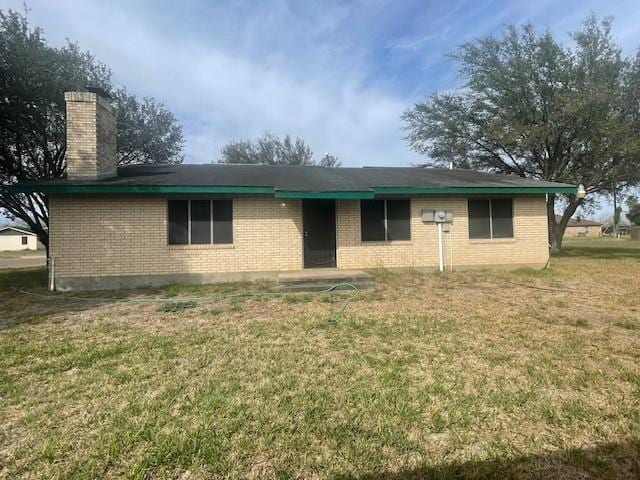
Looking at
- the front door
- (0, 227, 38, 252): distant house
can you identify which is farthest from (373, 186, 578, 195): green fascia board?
(0, 227, 38, 252): distant house

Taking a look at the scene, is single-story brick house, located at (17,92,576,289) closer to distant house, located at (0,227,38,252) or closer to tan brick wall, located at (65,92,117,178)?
tan brick wall, located at (65,92,117,178)

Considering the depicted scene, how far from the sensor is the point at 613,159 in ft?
52.7

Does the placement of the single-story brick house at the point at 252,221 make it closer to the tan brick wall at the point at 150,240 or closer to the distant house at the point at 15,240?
the tan brick wall at the point at 150,240

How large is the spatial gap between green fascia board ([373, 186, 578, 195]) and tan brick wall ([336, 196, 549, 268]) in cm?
42

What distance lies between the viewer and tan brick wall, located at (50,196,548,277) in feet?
27.5

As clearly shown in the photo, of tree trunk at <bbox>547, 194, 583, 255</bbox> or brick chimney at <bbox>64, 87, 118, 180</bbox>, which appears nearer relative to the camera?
brick chimney at <bbox>64, 87, 118, 180</bbox>

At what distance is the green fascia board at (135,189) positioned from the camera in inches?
308

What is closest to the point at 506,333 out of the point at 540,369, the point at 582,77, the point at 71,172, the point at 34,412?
the point at 540,369

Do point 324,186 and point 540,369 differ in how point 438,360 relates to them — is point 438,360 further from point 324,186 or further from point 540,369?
point 324,186

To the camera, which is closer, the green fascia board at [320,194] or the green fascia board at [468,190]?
the green fascia board at [320,194]

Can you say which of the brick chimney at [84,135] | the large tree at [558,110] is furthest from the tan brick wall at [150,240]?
the large tree at [558,110]

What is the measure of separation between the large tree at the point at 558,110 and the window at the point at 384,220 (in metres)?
10.1

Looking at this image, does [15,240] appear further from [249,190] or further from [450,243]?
[450,243]

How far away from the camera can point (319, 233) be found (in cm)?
970
